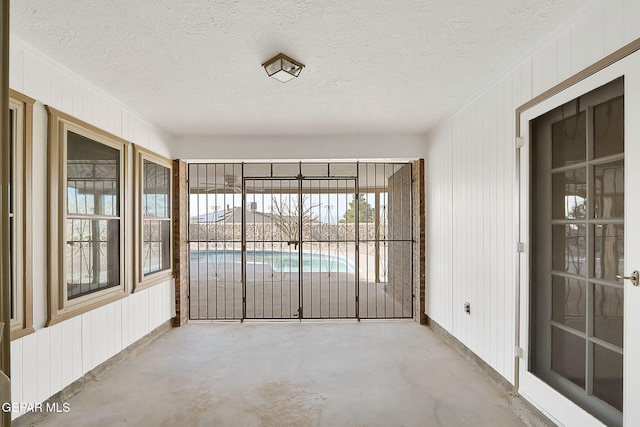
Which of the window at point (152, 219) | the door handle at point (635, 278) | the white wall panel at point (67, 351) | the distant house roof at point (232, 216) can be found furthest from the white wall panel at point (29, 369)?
the door handle at point (635, 278)

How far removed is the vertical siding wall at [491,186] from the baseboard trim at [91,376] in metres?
3.26

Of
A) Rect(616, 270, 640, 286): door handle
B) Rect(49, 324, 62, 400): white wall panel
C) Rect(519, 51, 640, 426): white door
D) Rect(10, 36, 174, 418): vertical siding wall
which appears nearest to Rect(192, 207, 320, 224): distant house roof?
Rect(10, 36, 174, 418): vertical siding wall

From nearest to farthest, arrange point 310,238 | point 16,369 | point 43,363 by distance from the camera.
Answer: point 16,369
point 43,363
point 310,238

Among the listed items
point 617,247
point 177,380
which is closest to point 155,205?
point 177,380

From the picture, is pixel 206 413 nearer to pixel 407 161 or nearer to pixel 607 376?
pixel 607 376

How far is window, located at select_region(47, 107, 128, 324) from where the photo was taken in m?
2.55

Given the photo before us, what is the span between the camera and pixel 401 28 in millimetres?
2105

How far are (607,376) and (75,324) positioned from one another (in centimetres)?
346

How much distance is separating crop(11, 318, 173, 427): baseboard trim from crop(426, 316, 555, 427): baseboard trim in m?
3.21

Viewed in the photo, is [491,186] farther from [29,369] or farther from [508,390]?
[29,369]

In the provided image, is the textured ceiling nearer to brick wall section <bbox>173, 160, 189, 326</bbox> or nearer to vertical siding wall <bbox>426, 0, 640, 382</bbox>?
vertical siding wall <bbox>426, 0, 640, 382</bbox>

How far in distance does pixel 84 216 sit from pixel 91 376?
4.30ft

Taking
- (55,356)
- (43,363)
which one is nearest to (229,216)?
(55,356)

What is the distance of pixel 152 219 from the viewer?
4020 mm
